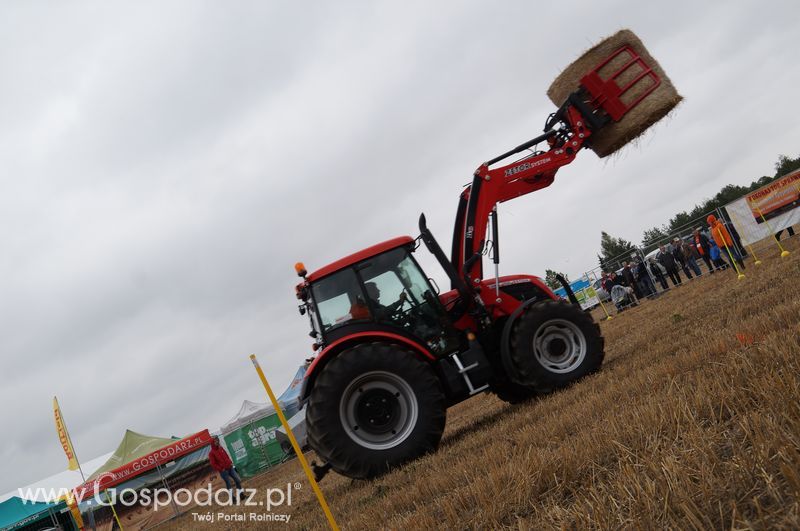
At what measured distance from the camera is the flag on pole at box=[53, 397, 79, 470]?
16469mm

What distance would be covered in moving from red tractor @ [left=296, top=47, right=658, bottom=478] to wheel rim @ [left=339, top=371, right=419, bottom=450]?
10mm

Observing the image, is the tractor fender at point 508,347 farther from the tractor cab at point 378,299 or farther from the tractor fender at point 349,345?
the tractor fender at point 349,345

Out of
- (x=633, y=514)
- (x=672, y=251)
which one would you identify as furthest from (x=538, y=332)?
(x=672, y=251)

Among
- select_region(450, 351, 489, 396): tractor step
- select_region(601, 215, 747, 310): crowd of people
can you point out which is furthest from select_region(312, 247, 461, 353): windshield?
select_region(601, 215, 747, 310): crowd of people

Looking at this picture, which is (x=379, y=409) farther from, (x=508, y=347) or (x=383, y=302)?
(x=508, y=347)

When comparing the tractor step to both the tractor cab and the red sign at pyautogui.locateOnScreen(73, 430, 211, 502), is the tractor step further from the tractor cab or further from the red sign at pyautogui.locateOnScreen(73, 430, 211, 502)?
the red sign at pyautogui.locateOnScreen(73, 430, 211, 502)

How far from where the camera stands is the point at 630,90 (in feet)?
21.5

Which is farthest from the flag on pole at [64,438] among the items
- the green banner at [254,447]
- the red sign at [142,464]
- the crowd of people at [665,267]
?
the crowd of people at [665,267]

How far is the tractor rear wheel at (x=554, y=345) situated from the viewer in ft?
19.7

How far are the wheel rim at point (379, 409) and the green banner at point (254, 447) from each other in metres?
19.2

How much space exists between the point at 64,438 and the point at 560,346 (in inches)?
664

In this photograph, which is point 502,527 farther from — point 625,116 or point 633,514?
point 625,116

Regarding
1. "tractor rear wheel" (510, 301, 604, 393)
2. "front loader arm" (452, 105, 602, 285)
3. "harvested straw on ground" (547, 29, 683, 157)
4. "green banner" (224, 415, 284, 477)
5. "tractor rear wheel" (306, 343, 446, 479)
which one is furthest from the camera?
"green banner" (224, 415, 284, 477)

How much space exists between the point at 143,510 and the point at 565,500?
18828 mm
